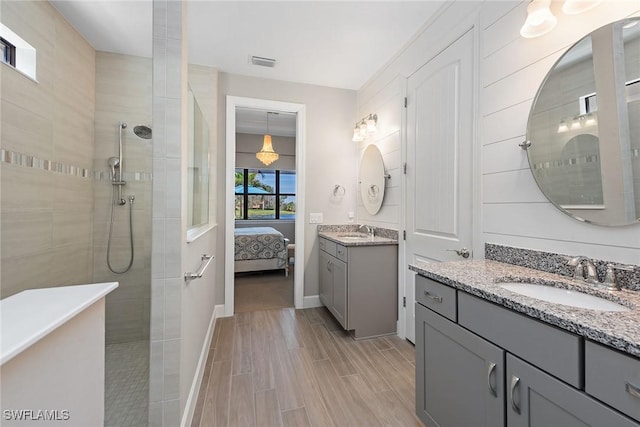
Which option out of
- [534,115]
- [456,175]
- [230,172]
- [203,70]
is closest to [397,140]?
[456,175]

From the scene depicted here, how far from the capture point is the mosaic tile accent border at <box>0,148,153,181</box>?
1.38m

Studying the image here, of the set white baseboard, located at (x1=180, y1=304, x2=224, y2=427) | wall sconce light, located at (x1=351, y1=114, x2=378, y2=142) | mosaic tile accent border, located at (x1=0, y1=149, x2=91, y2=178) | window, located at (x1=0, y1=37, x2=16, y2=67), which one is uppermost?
wall sconce light, located at (x1=351, y1=114, x2=378, y2=142)

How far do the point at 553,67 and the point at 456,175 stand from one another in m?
0.76

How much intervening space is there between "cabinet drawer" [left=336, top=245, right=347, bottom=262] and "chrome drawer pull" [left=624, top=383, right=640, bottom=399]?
1873 mm

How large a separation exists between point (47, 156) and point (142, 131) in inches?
29.5

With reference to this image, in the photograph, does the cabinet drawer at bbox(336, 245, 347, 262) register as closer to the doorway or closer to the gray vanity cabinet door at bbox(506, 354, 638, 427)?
the doorway

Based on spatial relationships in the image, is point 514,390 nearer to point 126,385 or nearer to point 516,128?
point 516,128

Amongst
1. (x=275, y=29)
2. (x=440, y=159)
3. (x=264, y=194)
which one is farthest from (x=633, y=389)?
(x=264, y=194)

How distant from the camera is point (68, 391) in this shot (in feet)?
2.49

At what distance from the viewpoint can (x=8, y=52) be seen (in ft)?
4.56

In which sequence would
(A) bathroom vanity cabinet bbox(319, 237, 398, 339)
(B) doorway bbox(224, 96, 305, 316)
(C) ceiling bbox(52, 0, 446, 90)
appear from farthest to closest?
1. (B) doorway bbox(224, 96, 305, 316)
2. (A) bathroom vanity cabinet bbox(319, 237, 398, 339)
3. (C) ceiling bbox(52, 0, 446, 90)

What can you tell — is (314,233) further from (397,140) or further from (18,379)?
(18,379)

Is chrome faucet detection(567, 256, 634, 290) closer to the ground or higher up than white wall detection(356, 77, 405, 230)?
closer to the ground

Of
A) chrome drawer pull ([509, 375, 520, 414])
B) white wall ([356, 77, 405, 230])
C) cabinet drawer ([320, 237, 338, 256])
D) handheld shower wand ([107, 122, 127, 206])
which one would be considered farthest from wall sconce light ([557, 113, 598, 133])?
handheld shower wand ([107, 122, 127, 206])
